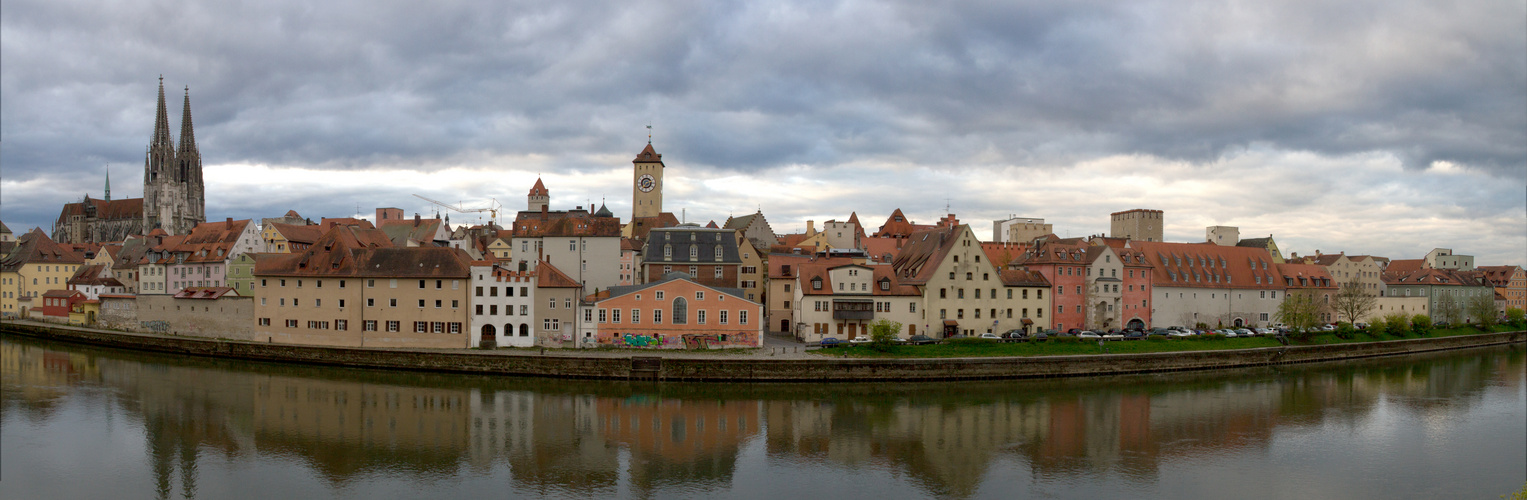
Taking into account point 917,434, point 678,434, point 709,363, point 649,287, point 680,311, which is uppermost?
point 649,287

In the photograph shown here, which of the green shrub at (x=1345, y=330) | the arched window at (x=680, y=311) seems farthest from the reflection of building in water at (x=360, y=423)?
the green shrub at (x=1345, y=330)

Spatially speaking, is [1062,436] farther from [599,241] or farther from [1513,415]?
[599,241]

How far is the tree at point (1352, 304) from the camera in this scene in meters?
60.9

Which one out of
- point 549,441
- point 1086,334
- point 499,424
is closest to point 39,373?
point 499,424

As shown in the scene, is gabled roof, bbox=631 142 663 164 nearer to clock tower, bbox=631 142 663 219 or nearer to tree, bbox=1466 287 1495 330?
clock tower, bbox=631 142 663 219

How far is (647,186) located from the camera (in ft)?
273

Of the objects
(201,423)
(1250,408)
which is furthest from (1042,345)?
(201,423)

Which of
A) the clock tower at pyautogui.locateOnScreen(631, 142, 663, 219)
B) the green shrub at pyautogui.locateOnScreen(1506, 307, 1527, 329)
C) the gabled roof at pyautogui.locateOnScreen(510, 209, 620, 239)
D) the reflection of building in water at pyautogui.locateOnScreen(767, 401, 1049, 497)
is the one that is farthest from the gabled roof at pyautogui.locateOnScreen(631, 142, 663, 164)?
the green shrub at pyautogui.locateOnScreen(1506, 307, 1527, 329)

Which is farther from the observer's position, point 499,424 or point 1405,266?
point 1405,266

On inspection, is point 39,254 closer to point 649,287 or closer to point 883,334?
point 649,287

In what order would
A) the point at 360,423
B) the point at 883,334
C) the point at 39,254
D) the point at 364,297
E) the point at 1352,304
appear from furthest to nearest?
the point at 39,254, the point at 1352,304, the point at 364,297, the point at 883,334, the point at 360,423

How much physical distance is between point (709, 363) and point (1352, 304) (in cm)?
4746

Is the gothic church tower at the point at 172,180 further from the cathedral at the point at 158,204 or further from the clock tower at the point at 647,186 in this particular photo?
the clock tower at the point at 647,186

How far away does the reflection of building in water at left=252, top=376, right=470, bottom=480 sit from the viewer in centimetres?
2698
